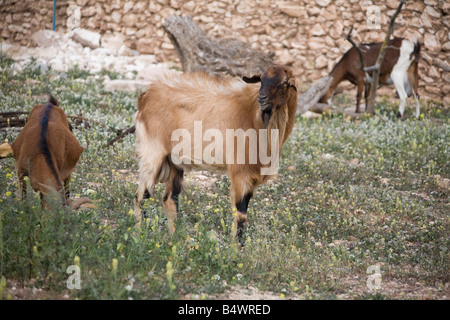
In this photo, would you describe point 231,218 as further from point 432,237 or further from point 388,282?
point 432,237

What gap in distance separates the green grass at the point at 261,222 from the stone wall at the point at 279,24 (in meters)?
3.67

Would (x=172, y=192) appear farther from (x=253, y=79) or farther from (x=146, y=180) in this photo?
(x=253, y=79)

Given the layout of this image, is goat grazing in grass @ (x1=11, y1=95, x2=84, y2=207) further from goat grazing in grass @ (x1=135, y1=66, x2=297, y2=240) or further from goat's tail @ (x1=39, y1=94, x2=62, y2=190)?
goat grazing in grass @ (x1=135, y1=66, x2=297, y2=240)

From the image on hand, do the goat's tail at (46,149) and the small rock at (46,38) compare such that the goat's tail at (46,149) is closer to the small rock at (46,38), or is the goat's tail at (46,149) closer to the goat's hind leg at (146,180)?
the goat's hind leg at (146,180)

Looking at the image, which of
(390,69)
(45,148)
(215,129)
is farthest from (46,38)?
(45,148)

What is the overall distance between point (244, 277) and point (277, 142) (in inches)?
57.3

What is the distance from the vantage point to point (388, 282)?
190 inches

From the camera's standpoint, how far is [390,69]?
11.6 m

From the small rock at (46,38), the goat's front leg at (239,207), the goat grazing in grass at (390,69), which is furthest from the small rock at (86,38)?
the goat's front leg at (239,207)

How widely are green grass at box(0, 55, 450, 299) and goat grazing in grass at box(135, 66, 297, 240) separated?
419 mm

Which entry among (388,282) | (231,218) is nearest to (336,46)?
(231,218)

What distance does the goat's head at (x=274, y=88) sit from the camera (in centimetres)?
479

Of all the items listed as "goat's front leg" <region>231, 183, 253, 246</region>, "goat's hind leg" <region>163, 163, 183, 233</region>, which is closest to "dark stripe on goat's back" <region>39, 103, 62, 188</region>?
"goat's hind leg" <region>163, 163, 183, 233</region>

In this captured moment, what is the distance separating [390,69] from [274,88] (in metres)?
7.68
